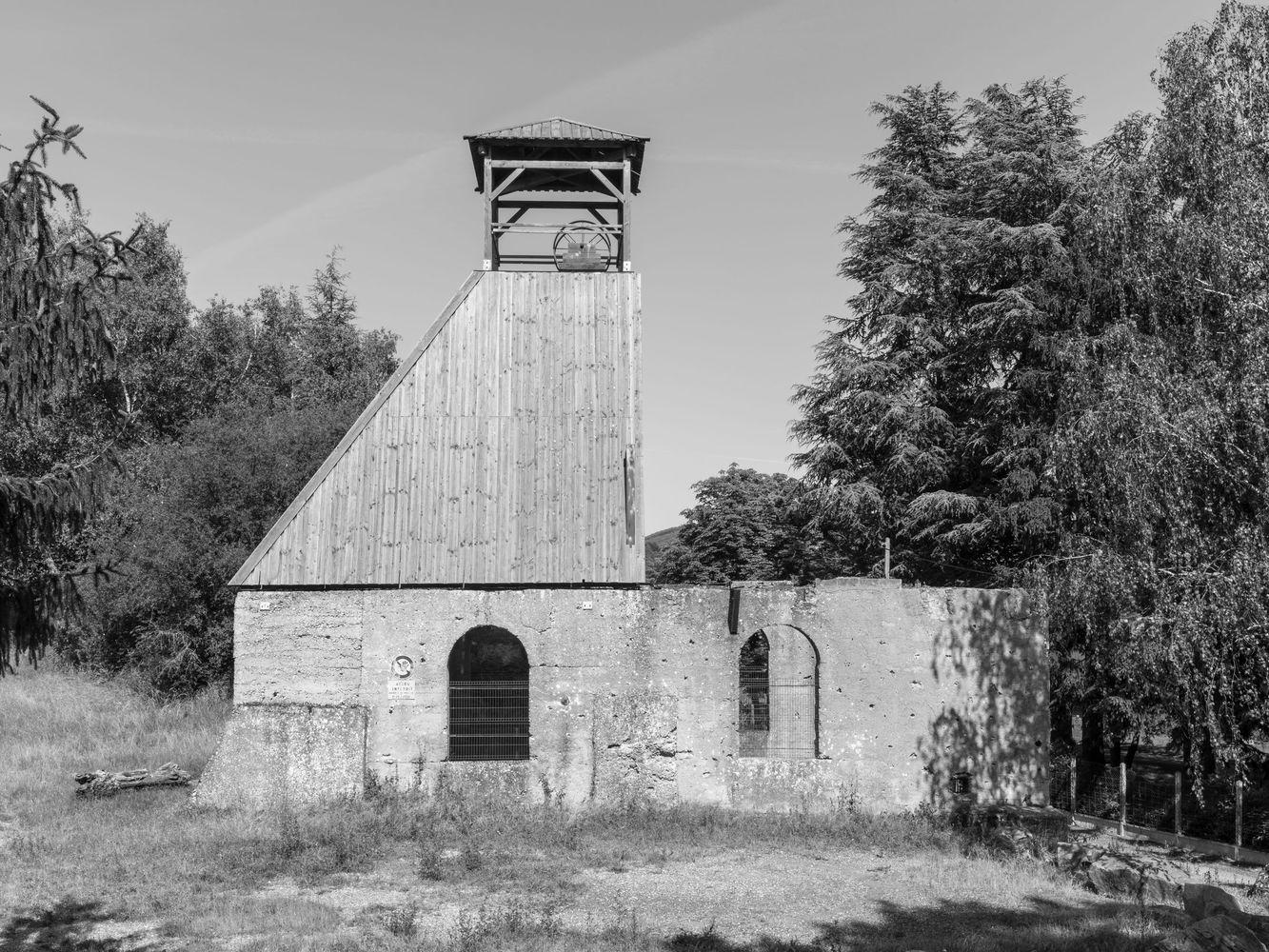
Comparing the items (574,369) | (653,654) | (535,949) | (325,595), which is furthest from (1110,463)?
(325,595)

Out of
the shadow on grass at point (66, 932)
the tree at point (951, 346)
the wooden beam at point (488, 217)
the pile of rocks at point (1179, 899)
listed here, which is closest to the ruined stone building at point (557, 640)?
the wooden beam at point (488, 217)

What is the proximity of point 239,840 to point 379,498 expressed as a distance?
198 inches

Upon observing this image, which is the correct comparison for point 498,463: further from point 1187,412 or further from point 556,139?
point 1187,412

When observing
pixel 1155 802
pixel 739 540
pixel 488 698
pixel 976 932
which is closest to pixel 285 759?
pixel 488 698

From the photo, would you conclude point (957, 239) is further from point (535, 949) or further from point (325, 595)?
point (535, 949)

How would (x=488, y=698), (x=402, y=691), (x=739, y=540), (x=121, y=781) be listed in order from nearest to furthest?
(x=402, y=691), (x=121, y=781), (x=488, y=698), (x=739, y=540)

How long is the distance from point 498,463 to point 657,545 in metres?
31.3

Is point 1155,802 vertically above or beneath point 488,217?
beneath

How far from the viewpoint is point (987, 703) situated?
1570 cm

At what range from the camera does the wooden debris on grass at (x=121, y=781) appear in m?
15.4

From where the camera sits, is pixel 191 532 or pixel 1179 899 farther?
pixel 191 532

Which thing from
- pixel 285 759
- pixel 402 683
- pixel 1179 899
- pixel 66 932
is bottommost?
pixel 1179 899

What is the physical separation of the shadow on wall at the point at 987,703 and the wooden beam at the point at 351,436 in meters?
8.52

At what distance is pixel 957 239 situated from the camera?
1013 inches
